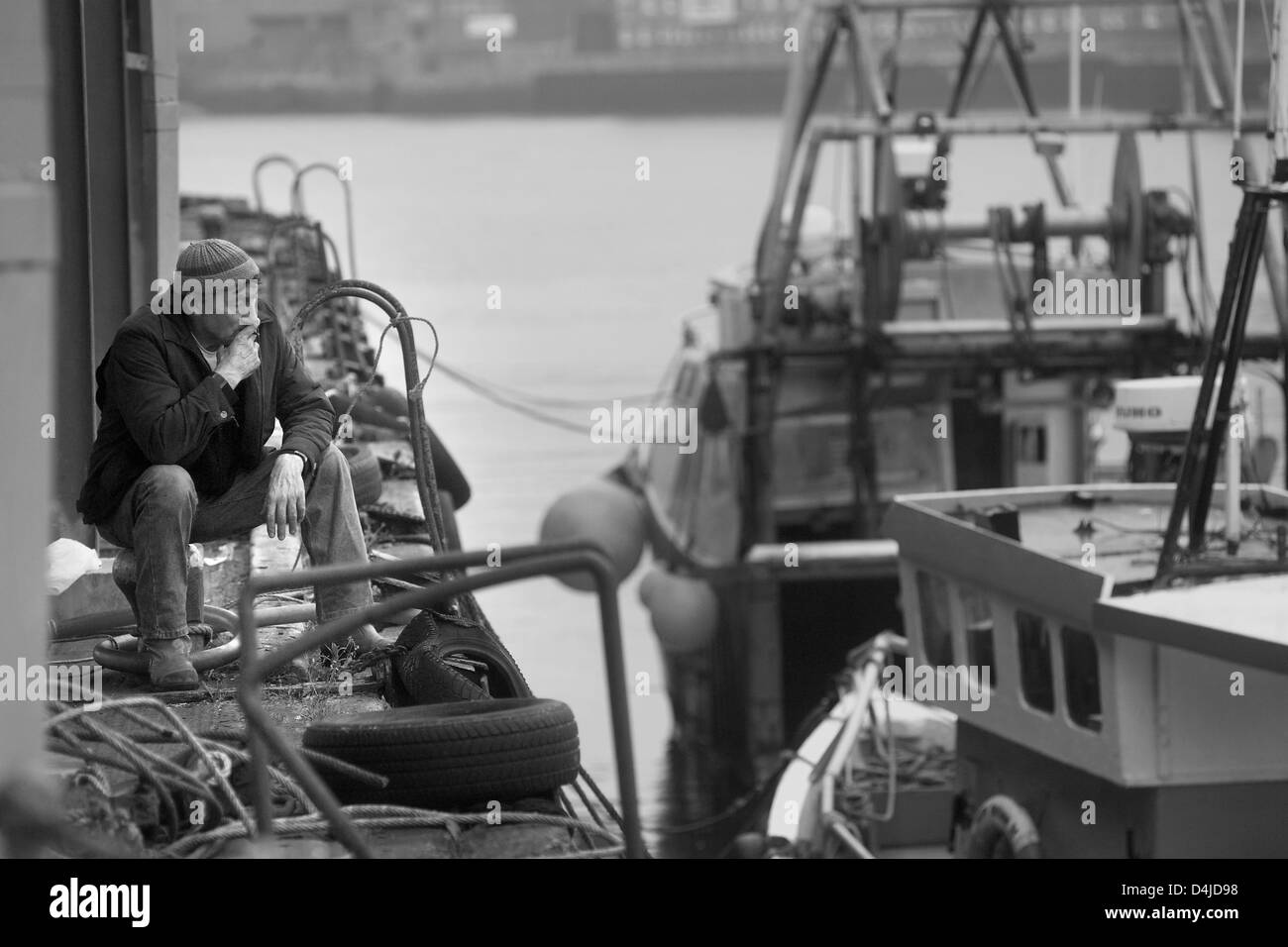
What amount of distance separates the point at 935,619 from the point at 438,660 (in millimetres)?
6113

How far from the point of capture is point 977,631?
11.0 metres

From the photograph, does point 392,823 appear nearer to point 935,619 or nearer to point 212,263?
point 212,263

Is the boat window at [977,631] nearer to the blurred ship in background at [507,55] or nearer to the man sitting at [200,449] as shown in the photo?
the man sitting at [200,449]

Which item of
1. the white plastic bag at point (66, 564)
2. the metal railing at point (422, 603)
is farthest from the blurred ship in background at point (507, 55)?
the metal railing at point (422, 603)

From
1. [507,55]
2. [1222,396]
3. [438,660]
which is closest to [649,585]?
[1222,396]

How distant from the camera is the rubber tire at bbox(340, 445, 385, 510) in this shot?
815cm

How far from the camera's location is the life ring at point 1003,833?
9.90m

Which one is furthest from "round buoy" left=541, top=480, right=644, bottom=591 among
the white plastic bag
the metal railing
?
the metal railing

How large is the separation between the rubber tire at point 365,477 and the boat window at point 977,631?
3.95 m

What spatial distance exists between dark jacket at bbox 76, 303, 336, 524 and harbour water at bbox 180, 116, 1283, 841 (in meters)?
6.12

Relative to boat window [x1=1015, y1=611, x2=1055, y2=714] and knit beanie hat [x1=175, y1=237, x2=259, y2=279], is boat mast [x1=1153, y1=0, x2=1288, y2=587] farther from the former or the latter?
knit beanie hat [x1=175, y1=237, x2=259, y2=279]

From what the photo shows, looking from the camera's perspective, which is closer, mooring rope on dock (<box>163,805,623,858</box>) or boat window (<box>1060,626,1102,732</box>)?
mooring rope on dock (<box>163,805,623,858</box>)

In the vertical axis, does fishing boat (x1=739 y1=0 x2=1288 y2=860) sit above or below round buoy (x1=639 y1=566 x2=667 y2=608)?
above
